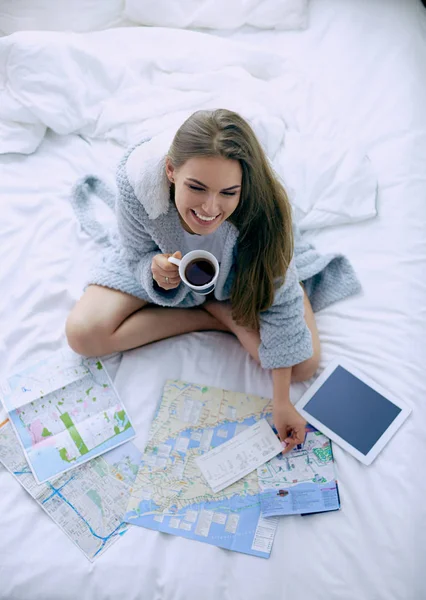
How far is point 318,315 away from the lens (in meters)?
1.30

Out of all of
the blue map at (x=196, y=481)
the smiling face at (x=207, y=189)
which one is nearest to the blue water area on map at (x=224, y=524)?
the blue map at (x=196, y=481)

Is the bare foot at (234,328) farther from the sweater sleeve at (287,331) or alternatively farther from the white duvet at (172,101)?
the white duvet at (172,101)

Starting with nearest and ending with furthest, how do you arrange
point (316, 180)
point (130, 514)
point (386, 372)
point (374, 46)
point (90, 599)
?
point (90, 599), point (130, 514), point (386, 372), point (316, 180), point (374, 46)

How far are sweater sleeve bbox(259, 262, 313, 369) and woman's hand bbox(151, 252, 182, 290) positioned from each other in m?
0.24

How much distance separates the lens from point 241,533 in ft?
3.46

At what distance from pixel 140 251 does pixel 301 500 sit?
0.66 meters

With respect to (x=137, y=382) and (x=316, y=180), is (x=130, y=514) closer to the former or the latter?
(x=137, y=382)

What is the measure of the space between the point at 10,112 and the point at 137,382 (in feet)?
2.88

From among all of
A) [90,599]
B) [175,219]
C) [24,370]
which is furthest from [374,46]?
[90,599]

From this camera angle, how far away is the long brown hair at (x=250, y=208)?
0.87 m

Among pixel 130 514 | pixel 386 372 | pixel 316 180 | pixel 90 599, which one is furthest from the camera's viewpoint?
pixel 316 180

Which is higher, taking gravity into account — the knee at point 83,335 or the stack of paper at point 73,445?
the knee at point 83,335

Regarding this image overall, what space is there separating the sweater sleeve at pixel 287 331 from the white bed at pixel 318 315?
10 centimetres

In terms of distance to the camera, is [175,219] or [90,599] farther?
[175,219]
